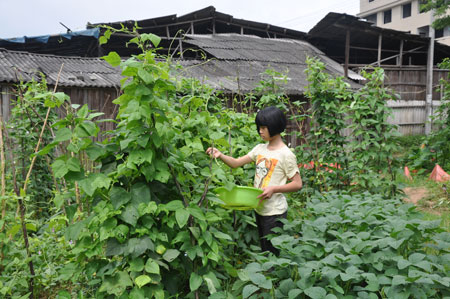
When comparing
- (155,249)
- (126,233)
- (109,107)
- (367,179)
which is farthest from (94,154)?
(109,107)

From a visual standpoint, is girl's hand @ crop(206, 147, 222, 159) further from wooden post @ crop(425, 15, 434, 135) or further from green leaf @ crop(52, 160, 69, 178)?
wooden post @ crop(425, 15, 434, 135)

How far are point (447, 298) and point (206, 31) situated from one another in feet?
45.6

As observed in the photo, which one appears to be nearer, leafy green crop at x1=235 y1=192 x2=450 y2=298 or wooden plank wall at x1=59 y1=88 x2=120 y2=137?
leafy green crop at x1=235 y1=192 x2=450 y2=298

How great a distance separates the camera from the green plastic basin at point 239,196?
2.62 meters

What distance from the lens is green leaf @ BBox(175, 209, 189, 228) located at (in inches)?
81.1

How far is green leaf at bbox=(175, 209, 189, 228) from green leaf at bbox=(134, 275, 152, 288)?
33 centimetres

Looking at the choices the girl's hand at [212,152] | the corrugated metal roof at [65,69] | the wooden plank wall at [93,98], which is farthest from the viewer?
the wooden plank wall at [93,98]

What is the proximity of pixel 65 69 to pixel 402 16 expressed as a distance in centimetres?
2509

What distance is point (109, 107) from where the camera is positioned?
29.0 ft

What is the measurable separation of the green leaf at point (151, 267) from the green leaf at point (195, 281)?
0.82 ft

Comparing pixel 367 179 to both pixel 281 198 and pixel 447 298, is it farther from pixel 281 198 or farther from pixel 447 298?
pixel 447 298

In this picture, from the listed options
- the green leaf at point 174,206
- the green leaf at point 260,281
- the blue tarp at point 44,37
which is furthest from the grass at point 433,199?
the blue tarp at point 44,37

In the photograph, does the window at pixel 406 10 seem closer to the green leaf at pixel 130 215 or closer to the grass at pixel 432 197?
the grass at pixel 432 197

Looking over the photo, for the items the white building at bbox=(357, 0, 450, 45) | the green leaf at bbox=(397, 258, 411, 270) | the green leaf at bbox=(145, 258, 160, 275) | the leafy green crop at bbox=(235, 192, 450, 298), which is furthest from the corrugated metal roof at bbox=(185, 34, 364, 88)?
the white building at bbox=(357, 0, 450, 45)
